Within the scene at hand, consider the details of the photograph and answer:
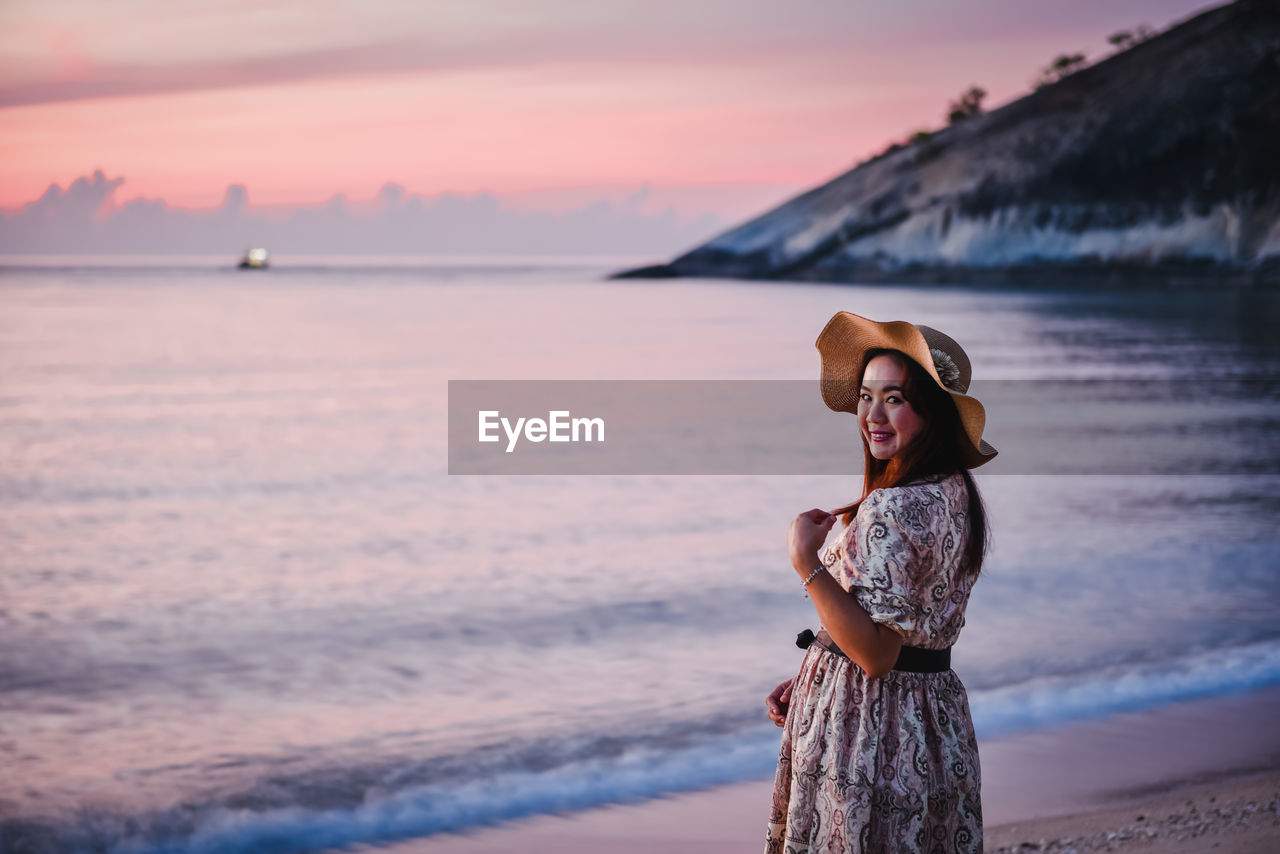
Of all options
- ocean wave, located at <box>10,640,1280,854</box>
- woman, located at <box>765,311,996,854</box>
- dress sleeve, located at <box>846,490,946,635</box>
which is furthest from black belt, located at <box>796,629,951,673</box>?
ocean wave, located at <box>10,640,1280,854</box>

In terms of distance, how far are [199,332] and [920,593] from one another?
137 ft

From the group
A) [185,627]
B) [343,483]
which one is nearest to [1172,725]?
[185,627]

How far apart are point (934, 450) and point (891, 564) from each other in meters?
0.28

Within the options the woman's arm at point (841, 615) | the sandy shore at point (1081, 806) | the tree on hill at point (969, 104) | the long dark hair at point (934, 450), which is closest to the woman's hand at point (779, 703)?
the woman's arm at point (841, 615)

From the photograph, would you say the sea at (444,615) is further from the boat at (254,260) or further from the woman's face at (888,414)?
the boat at (254,260)

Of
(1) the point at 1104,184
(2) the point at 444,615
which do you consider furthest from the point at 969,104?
(2) the point at 444,615

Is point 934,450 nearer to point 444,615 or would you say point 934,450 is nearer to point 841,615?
point 841,615

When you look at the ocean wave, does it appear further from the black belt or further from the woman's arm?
the woman's arm

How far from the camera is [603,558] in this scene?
429 inches

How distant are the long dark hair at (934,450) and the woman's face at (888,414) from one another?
11mm

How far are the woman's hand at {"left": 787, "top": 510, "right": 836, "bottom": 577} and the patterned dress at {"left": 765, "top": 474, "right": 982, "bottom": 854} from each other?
0.09 metres

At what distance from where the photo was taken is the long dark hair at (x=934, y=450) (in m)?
2.55

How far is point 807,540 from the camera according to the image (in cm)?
243

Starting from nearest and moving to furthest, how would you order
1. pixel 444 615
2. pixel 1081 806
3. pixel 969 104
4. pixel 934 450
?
1. pixel 934 450
2. pixel 1081 806
3. pixel 444 615
4. pixel 969 104
